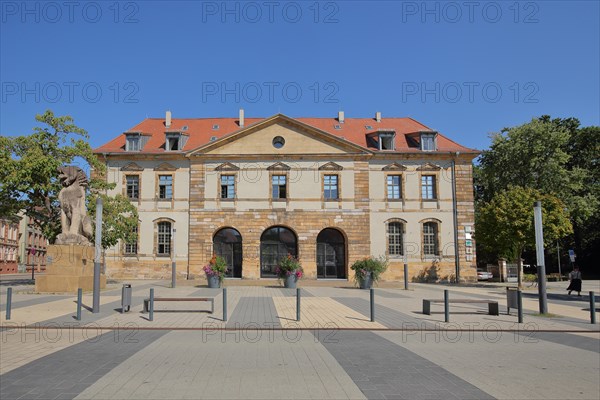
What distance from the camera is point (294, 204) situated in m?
38.1

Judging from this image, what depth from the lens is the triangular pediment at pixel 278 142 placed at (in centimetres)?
3825

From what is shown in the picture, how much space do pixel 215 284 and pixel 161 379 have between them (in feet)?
66.9

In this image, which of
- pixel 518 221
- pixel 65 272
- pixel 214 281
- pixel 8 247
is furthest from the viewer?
pixel 8 247

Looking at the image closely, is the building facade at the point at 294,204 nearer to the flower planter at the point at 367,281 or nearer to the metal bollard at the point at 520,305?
the flower planter at the point at 367,281

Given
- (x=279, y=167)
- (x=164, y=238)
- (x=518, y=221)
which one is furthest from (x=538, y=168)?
(x=164, y=238)

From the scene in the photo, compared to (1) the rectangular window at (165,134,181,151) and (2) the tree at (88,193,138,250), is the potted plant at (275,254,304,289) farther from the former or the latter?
(1) the rectangular window at (165,134,181,151)

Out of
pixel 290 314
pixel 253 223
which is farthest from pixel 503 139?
pixel 290 314

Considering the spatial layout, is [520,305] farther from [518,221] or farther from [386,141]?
[386,141]

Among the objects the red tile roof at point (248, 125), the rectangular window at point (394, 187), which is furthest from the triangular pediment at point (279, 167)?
the rectangular window at point (394, 187)

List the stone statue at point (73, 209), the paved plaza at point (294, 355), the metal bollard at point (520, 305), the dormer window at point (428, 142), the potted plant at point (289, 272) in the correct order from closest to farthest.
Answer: the paved plaza at point (294, 355) → the metal bollard at point (520, 305) → the stone statue at point (73, 209) → the potted plant at point (289, 272) → the dormer window at point (428, 142)

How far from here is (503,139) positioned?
44281 millimetres

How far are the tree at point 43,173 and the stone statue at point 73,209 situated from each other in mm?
5510

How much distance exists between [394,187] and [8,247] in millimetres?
58162

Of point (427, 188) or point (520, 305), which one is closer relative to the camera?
point (520, 305)
